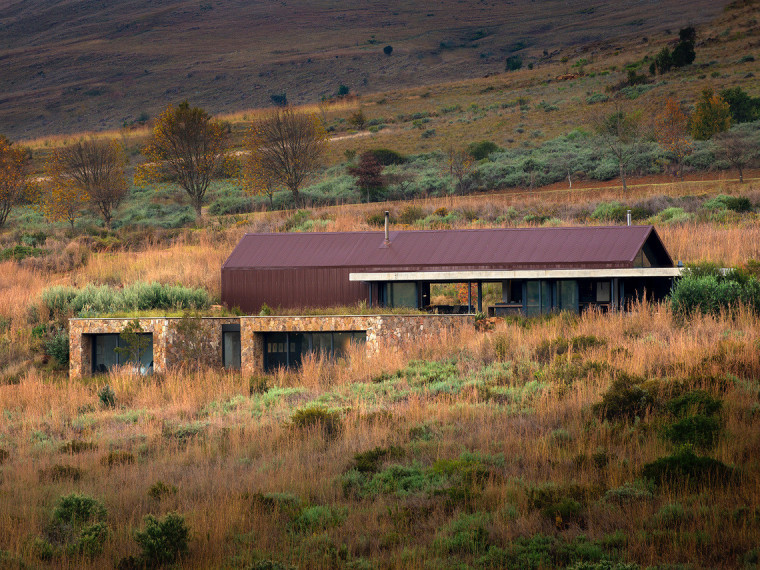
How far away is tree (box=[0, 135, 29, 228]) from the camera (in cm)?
5416

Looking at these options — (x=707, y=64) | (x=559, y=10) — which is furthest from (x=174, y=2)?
(x=707, y=64)

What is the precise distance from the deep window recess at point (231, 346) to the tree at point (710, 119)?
133 ft

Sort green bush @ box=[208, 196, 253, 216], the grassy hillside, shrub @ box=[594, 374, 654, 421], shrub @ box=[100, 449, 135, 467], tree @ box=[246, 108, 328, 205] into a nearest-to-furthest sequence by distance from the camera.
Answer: shrub @ box=[100, 449, 135, 467]
shrub @ box=[594, 374, 654, 421]
tree @ box=[246, 108, 328, 205]
green bush @ box=[208, 196, 253, 216]
the grassy hillside

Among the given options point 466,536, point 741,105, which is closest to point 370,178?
point 741,105

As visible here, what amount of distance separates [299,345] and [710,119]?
132 ft

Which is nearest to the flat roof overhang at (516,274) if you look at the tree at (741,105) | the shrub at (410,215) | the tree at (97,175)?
the shrub at (410,215)

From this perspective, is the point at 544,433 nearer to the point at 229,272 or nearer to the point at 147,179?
the point at 229,272

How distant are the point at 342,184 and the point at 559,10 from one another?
123108 mm

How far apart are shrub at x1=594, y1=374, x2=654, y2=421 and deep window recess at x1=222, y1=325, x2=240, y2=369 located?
51.9ft

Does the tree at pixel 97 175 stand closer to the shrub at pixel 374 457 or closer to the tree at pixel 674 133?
the tree at pixel 674 133

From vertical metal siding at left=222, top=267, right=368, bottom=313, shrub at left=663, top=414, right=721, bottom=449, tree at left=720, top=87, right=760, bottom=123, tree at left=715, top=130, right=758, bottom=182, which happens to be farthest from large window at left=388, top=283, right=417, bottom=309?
tree at left=720, top=87, right=760, bottom=123

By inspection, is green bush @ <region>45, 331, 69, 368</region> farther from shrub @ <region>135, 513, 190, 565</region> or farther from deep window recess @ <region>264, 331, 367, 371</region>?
shrub @ <region>135, 513, 190, 565</region>

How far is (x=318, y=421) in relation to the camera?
1652cm

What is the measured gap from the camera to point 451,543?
34.2 feet
